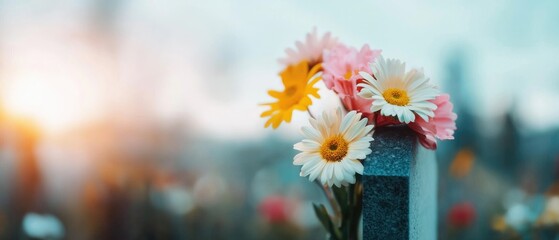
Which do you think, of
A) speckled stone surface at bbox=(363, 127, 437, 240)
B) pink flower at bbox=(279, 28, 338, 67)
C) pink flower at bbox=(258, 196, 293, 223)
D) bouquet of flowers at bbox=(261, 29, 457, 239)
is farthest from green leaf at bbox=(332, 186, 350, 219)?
pink flower at bbox=(258, 196, 293, 223)

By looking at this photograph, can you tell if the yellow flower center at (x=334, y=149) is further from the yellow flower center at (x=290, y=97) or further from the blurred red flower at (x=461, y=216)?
the blurred red flower at (x=461, y=216)

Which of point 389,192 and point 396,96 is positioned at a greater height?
point 396,96

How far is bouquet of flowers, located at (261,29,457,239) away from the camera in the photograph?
0.73 meters

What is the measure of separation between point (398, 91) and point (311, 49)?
0.27m

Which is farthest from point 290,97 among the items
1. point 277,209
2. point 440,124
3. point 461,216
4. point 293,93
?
point 461,216

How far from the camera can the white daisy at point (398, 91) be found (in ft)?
2.39

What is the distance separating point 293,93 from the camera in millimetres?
897

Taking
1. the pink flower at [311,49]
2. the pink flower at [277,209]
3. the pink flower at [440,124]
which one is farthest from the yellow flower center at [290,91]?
the pink flower at [277,209]

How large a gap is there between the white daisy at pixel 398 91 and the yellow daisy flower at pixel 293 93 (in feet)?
0.36

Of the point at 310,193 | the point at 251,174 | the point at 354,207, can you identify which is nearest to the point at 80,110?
the point at 251,174

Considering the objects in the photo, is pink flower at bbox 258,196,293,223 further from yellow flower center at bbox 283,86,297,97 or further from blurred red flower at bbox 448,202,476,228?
yellow flower center at bbox 283,86,297,97

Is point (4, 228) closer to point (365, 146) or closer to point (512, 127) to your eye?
point (365, 146)

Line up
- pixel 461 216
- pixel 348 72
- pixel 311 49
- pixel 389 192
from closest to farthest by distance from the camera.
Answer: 1. pixel 389 192
2. pixel 348 72
3. pixel 311 49
4. pixel 461 216

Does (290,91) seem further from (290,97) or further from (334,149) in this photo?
(334,149)
